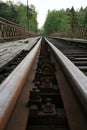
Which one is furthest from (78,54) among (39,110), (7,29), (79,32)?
(79,32)

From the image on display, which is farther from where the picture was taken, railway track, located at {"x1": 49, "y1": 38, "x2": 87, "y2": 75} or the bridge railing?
the bridge railing

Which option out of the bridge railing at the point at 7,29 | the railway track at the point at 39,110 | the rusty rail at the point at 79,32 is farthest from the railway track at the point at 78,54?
the rusty rail at the point at 79,32

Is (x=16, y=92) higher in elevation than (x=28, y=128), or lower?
higher

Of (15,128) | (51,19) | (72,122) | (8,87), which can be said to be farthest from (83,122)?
(51,19)

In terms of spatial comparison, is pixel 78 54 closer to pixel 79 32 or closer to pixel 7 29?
pixel 7 29

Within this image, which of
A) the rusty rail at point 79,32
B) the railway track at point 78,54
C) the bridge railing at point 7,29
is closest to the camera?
the railway track at point 78,54

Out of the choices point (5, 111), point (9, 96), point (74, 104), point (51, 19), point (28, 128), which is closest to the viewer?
point (5, 111)

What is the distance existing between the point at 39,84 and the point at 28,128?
97 centimetres

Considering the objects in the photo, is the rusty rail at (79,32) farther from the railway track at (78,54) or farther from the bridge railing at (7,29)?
the railway track at (78,54)

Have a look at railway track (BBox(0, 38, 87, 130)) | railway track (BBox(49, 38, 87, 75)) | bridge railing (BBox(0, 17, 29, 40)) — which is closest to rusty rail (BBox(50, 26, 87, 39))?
bridge railing (BBox(0, 17, 29, 40))

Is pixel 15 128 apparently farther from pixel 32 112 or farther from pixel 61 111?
pixel 61 111

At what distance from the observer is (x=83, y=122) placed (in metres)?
1.85

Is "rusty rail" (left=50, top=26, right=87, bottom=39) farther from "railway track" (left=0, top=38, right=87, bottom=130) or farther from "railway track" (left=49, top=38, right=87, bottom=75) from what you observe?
"railway track" (left=0, top=38, right=87, bottom=130)

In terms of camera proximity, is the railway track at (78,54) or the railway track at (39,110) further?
the railway track at (78,54)
